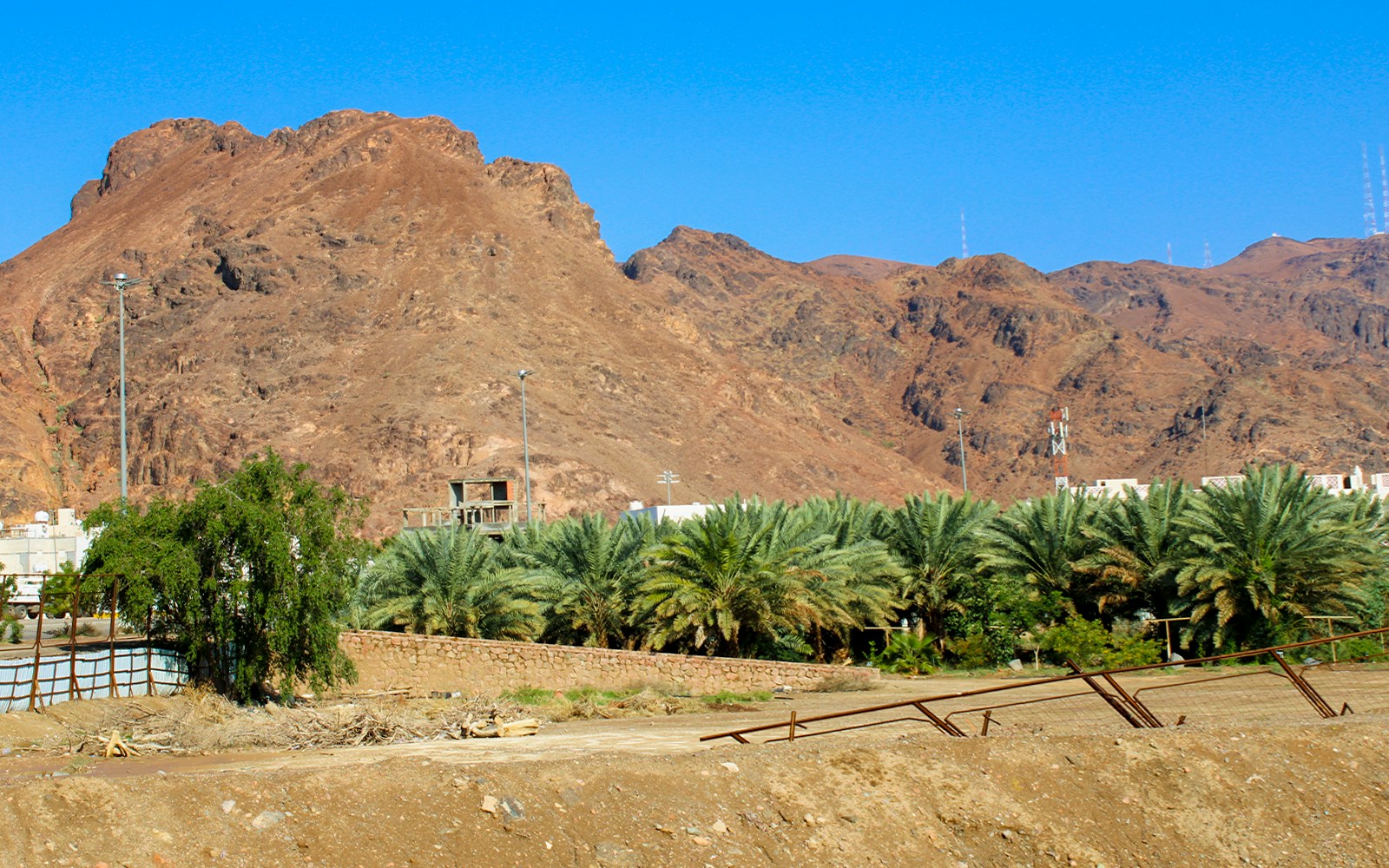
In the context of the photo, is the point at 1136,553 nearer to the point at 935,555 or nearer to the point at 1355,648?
the point at 935,555

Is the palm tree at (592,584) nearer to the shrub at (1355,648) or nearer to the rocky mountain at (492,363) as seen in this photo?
the shrub at (1355,648)

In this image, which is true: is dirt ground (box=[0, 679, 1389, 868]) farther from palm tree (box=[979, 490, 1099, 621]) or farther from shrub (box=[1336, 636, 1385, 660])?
palm tree (box=[979, 490, 1099, 621])

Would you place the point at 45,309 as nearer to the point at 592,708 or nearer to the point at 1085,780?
the point at 592,708

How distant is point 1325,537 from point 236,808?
55.4 feet

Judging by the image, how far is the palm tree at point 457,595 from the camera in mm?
23422

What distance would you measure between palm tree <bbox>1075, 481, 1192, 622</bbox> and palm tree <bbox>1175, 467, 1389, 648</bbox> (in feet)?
3.02

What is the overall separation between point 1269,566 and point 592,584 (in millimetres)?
10814

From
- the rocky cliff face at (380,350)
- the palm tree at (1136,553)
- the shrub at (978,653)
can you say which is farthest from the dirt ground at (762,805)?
the rocky cliff face at (380,350)

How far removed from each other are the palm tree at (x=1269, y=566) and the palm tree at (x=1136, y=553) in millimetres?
919

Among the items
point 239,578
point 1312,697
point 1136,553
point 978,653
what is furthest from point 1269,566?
point 239,578

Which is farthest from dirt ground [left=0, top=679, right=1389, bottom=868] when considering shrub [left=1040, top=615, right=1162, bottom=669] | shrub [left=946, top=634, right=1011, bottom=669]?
shrub [left=946, top=634, right=1011, bottom=669]

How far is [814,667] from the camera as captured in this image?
20453 millimetres

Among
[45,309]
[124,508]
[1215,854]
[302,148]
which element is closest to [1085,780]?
[1215,854]

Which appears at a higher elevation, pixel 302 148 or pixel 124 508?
pixel 302 148
